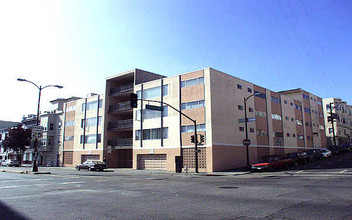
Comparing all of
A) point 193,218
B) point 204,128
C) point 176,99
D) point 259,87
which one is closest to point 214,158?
point 204,128

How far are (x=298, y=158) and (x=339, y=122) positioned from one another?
170 feet

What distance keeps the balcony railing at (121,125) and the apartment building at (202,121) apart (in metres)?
0.16

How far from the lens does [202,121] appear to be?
31.5 meters

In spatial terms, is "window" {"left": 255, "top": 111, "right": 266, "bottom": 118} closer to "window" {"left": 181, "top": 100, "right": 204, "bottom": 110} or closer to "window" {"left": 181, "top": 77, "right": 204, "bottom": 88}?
"window" {"left": 181, "top": 100, "right": 204, "bottom": 110}

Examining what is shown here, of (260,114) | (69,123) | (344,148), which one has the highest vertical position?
(69,123)

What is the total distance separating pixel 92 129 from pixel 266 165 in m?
30.7

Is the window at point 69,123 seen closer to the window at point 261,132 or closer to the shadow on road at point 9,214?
the window at point 261,132

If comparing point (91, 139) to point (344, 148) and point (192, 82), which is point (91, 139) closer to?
point (192, 82)

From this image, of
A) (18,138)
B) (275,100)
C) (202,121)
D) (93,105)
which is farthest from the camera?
(18,138)

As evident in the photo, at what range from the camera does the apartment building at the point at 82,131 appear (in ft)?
149

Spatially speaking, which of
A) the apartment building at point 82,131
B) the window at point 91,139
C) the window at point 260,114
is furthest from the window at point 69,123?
the window at point 260,114

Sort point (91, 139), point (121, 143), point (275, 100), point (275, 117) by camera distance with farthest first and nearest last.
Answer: point (91, 139), point (275, 100), point (275, 117), point (121, 143)

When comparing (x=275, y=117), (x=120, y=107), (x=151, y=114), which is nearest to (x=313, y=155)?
(x=275, y=117)

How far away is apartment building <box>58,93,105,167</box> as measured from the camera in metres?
45.3
